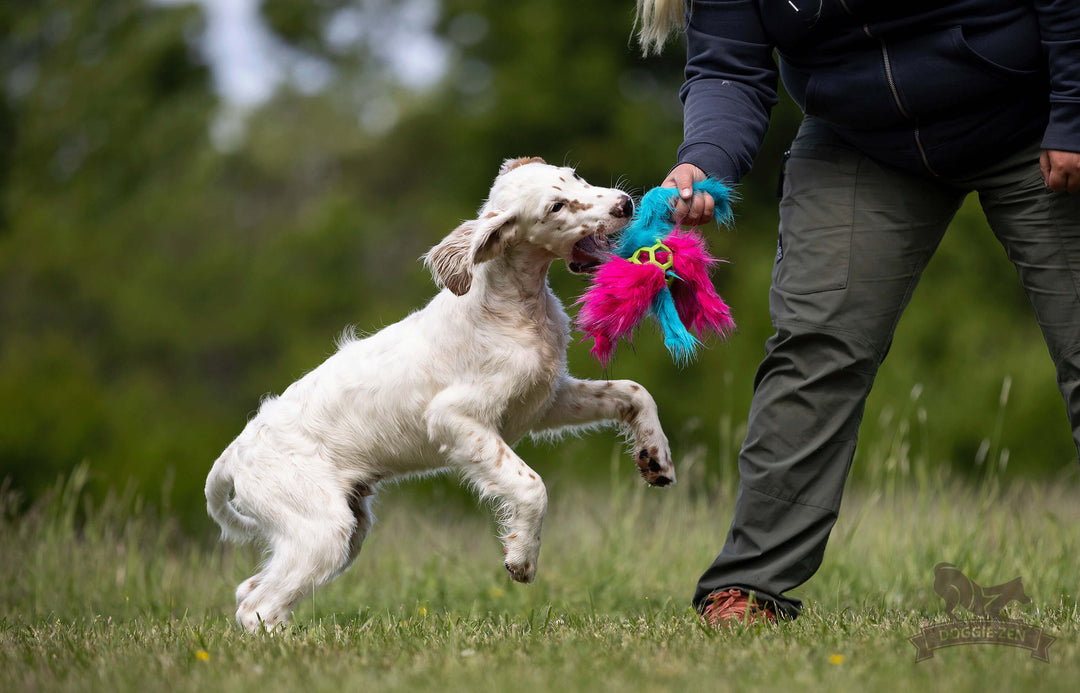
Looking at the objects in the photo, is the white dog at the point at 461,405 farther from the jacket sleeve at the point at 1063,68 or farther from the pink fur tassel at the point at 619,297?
the jacket sleeve at the point at 1063,68

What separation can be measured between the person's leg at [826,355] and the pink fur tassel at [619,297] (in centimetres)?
48

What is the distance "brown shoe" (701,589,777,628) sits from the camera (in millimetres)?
3492

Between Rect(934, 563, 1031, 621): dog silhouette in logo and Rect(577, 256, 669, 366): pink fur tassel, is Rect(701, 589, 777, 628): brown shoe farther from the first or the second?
Rect(577, 256, 669, 366): pink fur tassel

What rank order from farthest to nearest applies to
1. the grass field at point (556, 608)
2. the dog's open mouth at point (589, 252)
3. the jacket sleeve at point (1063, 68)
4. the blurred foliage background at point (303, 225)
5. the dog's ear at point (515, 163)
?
1. the blurred foliage background at point (303, 225)
2. the dog's ear at point (515, 163)
3. the dog's open mouth at point (589, 252)
4. the jacket sleeve at point (1063, 68)
5. the grass field at point (556, 608)

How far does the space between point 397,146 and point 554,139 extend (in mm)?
5552

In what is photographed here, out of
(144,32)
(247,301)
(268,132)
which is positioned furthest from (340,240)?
(268,132)

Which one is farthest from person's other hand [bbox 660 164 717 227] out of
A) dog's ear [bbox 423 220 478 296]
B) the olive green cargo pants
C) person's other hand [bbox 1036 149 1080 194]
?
person's other hand [bbox 1036 149 1080 194]

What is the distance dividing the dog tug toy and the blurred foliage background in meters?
5.44

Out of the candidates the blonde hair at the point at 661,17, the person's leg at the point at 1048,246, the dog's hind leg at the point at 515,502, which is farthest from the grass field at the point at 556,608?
the blonde hair at the point at 661,17

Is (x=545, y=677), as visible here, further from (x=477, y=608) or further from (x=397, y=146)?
(x=397, y=146)

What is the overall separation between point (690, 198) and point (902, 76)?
71 cm

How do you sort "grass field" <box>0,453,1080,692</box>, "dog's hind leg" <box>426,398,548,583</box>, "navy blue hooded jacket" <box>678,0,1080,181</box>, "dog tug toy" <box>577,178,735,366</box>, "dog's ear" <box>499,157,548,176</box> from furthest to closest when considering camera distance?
1. "dog's ear" <box>499,157,548,176</box>
2. "dog's hind leg" <box>426,398,548,583</box>
3. "dog tug toy" <box>577,178,735,366</box>
4. "navy blue hooded jacket" <box>678,0,1080,181</box>
5. "grass field" <box>0,453,1080,692</box>

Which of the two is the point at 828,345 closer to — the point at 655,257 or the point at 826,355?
the point at 826,355

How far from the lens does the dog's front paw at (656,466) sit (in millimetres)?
3854
